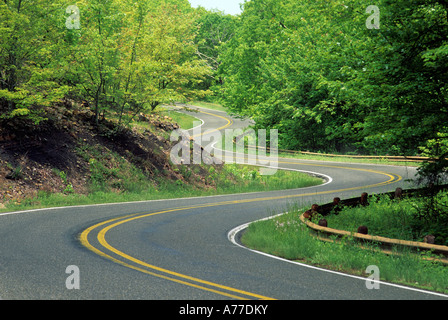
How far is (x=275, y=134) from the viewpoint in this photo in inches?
1960

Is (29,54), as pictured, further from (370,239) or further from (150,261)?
(370,239)

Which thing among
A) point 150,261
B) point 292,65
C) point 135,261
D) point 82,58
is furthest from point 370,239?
point 292,65

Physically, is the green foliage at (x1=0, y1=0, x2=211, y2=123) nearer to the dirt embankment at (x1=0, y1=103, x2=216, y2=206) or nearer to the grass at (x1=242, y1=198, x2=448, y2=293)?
the dirt embankment at (x1=0, y1=103, x2=216, y2=206)

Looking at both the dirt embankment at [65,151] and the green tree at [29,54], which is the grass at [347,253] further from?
the green tree at [29,54]

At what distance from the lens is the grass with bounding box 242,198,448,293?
7.86m

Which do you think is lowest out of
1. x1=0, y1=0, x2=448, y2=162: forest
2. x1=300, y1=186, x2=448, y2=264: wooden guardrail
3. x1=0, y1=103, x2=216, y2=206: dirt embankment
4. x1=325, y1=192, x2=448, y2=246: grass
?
x1=325, y1=192, x2=448, y2=246: grass

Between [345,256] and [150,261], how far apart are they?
146 inches

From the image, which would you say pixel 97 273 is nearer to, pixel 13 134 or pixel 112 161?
pixel 13 134

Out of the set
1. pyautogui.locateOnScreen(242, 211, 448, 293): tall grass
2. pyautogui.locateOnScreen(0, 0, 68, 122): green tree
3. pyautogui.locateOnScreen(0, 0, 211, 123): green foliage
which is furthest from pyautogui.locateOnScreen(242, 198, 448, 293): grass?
pyautogui.locateOnScreen(0, 0, 211, 123): green foliage

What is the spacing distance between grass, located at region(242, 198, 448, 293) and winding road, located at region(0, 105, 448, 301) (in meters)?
0.51

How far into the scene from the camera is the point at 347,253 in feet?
30.5

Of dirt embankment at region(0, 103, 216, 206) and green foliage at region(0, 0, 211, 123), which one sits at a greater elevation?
green foliage at region(0, 0, 211, 123)

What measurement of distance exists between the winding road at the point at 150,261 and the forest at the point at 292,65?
5.22 meters

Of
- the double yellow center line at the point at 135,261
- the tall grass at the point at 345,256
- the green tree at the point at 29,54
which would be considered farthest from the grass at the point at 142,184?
the tall grass at the point at 345,256
